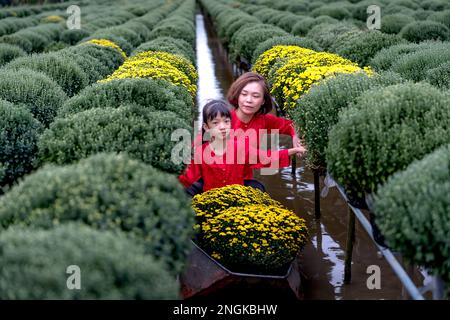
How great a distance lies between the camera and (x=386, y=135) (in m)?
4.65

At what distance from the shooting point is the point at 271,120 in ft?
24.1

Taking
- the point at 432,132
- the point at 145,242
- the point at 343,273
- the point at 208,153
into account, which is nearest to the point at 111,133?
the point at 208,153

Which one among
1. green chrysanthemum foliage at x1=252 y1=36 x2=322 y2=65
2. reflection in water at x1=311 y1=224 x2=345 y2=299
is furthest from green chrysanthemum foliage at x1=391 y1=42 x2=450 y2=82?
green chrysanthemum foliage at x1=252 y1=36 x2=322 y2=65

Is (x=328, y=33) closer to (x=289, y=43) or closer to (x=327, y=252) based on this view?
(x=289, y=43)

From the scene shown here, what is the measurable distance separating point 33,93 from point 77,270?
4931mm

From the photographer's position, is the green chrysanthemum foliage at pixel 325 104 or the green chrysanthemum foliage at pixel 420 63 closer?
the green chrysanthemum foliage at pixel 325 104

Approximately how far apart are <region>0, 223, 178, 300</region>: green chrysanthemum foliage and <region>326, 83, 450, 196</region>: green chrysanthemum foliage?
223 cm

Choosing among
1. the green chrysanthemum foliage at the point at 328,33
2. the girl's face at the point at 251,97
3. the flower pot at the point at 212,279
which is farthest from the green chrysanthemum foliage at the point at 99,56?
the flower pot at the point at 212,279

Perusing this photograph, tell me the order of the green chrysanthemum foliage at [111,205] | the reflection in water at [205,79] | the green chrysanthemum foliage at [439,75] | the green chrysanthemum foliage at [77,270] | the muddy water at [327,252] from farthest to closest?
1. the reflection in water at [205,79]
2. the green chrysanthemum foliage at [439,75]
3. the muddy water at [327,252]
4. the green chrysanthemum foliage at [111,205]
5. the green chrysanthemum foliage at [77,270]

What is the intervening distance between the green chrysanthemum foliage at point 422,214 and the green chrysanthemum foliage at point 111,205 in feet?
4.11

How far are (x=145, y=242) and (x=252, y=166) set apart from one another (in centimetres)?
343

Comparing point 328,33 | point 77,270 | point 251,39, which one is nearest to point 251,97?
point 77,270

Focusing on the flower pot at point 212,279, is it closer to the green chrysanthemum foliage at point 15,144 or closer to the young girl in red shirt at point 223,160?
the young girl in red shirt at point 223,160

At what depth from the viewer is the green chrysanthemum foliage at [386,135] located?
179 inches
